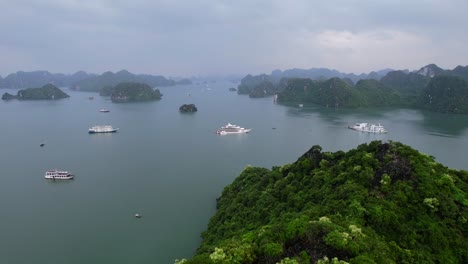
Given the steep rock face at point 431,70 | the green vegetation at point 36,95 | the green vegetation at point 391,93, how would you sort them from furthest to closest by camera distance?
the steep rock face at point 431,70 → the green vegetation at point 36,95 → the green vegetation at point 391,93

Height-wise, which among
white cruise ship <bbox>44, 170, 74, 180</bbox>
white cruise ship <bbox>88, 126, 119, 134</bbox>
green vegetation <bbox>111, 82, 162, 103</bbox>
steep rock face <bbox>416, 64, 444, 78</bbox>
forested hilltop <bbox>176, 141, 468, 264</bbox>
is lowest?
white cruise ship <bbox>44, 170, 74, 180</bbox>

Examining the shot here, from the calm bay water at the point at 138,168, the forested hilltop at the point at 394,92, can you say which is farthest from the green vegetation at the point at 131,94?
the calm bay water at the point at 138,168

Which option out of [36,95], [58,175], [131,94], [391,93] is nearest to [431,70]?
[391,93]

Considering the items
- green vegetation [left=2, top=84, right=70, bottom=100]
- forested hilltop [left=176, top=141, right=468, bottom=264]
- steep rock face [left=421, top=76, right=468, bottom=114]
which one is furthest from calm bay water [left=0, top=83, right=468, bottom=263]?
green vegetation [left=2, top=84, right=70, bottom=100]

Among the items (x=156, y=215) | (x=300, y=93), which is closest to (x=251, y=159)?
(x=156, y=215)

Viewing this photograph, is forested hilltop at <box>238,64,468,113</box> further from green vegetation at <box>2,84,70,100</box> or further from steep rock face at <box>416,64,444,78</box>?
green vegetation at <box>2,84,70,100</box>

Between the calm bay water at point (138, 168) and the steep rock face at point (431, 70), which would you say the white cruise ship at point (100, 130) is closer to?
the calm bay water at point (138, 168)
